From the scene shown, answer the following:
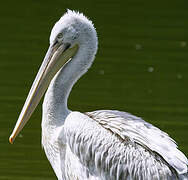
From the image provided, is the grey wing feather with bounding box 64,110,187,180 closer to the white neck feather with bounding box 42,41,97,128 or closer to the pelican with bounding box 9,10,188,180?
the pelican with bounding box 9,10,188,180

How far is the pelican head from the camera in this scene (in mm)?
7535

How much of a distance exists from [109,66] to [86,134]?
261 inches

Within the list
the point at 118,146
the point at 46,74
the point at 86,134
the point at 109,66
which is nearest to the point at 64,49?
the point at 46,74

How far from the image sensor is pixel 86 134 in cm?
719

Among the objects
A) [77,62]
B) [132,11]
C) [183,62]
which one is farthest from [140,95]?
[132,11]

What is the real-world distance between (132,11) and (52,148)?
1182 cm

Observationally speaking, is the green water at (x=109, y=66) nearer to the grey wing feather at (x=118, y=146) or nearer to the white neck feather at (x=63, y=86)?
the white neck feather at (x=63, y=86)

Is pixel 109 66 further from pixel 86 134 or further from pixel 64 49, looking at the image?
pixel 86 134

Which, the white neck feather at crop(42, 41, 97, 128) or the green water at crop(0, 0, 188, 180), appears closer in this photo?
the white neck feather at crop(42, 41, 97, 128)

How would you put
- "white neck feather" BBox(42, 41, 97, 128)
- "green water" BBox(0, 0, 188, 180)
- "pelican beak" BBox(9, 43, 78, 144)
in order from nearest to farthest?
"white neck feather" BBox(42, 41, 97, 128)
"pelican beak" BBox(9, 43, 78, 144)
"green water" BBox(0, 0, 188, 180)

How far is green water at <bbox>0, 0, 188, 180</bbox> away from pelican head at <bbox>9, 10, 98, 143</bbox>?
167cm

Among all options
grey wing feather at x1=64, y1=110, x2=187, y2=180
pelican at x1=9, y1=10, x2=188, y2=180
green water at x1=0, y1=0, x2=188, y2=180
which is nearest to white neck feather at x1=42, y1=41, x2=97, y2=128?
pelican at x1=9, y1=10, x2=188, y2=180

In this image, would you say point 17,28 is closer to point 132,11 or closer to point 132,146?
point 132,11

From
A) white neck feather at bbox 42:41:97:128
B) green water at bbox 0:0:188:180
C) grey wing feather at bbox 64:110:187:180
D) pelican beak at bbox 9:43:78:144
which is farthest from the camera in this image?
green water at bbox 0:0:188:180
